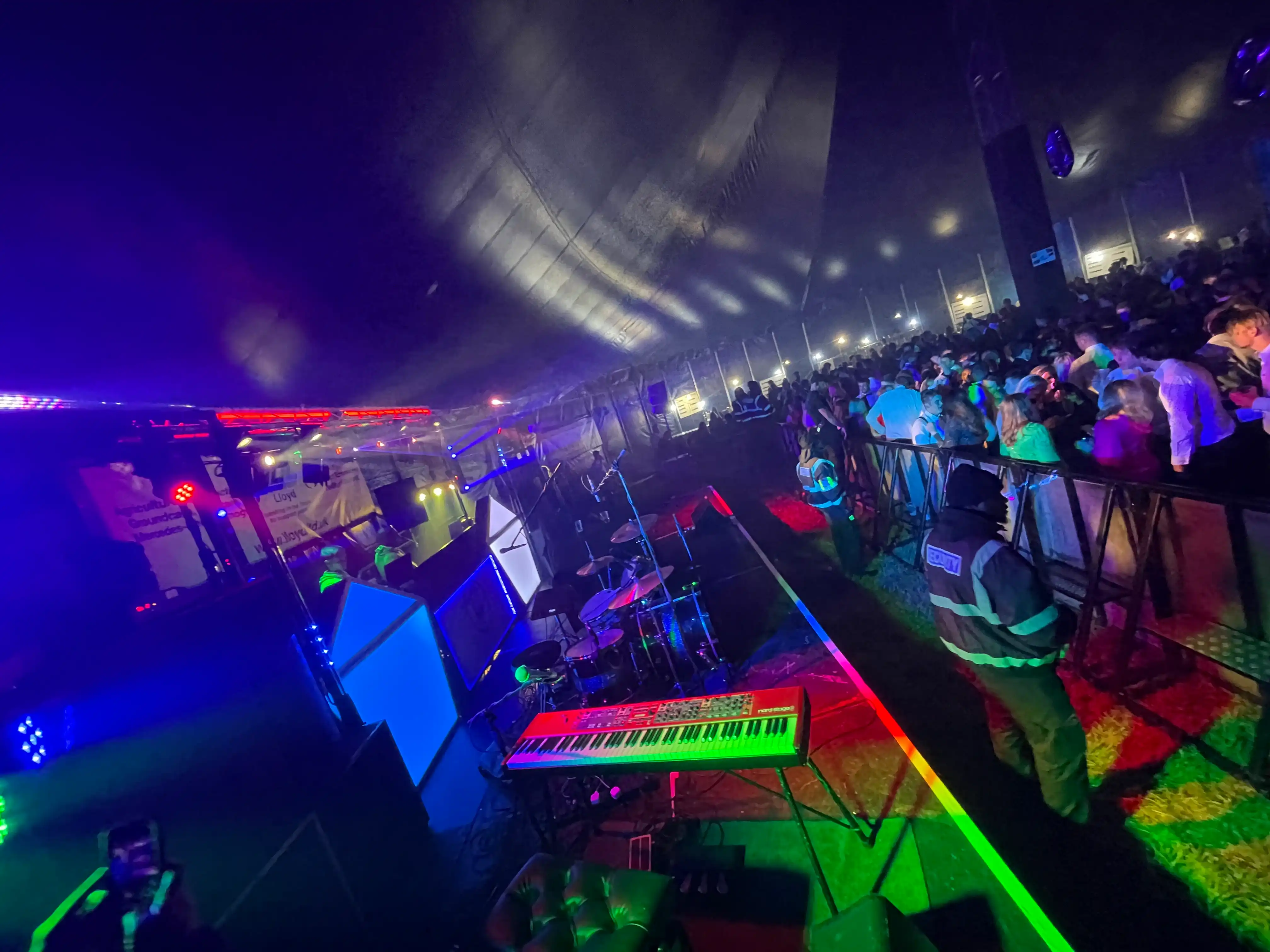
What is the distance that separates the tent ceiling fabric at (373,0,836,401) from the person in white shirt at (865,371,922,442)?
382cm

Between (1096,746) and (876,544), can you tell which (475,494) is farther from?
(1096,746)

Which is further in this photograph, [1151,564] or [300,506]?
[300,506]

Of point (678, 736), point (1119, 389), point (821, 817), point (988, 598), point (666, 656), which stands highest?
point (1119, 389)

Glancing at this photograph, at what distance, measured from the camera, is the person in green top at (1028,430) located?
4359 mm

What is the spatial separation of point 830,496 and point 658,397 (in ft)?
43.6

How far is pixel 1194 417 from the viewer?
3.85 meters

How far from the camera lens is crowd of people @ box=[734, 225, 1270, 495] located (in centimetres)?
383

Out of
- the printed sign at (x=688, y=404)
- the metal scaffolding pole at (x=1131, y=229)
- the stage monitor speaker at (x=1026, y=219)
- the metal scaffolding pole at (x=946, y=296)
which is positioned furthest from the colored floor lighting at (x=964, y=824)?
the metal scaffolding pole at (x=946, y=296)

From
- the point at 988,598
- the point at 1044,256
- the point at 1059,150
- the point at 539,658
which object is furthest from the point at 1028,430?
the point at 1059,150

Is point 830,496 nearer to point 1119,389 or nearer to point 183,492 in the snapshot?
point 1119,389

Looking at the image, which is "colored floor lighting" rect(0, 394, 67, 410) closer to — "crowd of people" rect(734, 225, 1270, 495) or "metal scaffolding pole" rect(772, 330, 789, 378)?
"crowd of people" rect(734, 225, 1270, 495)

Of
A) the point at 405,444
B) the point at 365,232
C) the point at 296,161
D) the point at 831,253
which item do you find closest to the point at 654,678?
the point at 365,232

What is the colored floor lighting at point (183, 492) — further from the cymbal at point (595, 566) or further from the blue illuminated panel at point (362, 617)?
the cymbal at point (595, 566)

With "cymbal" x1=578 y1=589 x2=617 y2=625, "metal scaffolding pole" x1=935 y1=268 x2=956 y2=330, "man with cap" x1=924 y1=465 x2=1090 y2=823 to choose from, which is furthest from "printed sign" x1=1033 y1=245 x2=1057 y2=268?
"metal scaffolding pole" x1=935 y1=268 x2=956 y2=330
